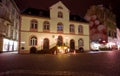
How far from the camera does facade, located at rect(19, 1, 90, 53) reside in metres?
33.2

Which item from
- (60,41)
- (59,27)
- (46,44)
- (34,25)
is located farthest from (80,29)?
(34,25)

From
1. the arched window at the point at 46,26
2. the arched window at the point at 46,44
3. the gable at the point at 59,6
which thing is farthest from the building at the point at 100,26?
the arched window at the point at 46,44

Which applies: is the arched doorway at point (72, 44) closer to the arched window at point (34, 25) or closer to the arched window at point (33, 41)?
the arched window at point (33, 41)

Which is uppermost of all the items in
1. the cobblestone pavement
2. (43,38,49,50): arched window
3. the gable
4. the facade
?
the gable

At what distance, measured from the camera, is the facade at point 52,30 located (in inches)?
1309

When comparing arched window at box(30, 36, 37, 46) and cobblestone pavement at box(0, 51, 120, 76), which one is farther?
arched window at box(30, 36, 37, 46)

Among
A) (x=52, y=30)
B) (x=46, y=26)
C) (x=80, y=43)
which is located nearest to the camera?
(x=46, y=26)

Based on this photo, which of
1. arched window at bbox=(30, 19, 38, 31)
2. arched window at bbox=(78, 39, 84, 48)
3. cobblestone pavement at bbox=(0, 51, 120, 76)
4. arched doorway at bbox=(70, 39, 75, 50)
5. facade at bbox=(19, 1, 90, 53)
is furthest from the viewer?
arched window at bbox=(78, 39, 84, 48)

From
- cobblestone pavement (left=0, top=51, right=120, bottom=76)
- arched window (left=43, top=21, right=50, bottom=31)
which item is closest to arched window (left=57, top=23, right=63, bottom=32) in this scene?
arched window (left=43, top=21, right=50, bottom=31)

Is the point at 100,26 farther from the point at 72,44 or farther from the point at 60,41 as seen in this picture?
the point at 60,41

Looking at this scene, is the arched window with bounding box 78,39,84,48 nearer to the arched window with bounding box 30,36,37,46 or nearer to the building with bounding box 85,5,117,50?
the arched window with bounding box 30,36,37,46

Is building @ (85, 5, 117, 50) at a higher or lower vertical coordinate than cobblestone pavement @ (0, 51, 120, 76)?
higher

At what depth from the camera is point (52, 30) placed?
35.8 m

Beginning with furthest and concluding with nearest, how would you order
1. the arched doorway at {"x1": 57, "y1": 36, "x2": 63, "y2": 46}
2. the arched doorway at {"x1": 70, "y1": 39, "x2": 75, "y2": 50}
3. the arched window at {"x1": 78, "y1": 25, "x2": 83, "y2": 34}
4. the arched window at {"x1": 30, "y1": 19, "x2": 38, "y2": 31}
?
the arched window at {"x1": 78, "y1": 25, "x2": 83, "y2": 34} → the arched doorway at {"x1": 70, "y1": 39, "x2": 75, "y2": 50} → the arched doorway at {"x1": 57, "y1": 36, "x2": 63, "y2": 46} → the arched window at {"x1": 30, "y1": 19, "x2": 38, "y2": 31}
